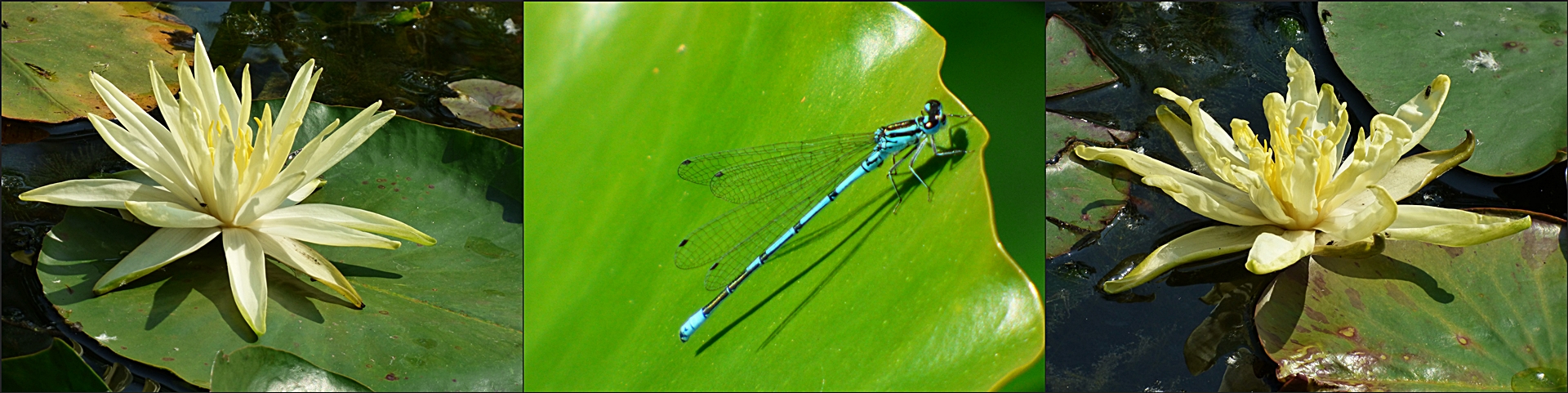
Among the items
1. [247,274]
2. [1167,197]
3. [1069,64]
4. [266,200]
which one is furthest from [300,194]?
[1167,197]

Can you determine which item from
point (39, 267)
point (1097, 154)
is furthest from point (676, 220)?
point (39, 267)

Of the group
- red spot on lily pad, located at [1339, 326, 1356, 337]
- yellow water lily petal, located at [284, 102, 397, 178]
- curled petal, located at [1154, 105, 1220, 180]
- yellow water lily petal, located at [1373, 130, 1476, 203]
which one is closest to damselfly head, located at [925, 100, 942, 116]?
curled petal, located at [1154, 105, 1220, 180]

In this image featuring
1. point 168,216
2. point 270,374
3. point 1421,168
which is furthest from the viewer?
point 1421,168

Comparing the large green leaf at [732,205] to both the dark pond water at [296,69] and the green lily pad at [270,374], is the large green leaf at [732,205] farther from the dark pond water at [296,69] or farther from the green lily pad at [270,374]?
the dark pond water at [296,69]

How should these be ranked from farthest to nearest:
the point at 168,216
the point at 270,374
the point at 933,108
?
the point at 933,108 → the point at 168,216 → the point at 270,374

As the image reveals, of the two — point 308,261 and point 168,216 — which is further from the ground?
point 168,216

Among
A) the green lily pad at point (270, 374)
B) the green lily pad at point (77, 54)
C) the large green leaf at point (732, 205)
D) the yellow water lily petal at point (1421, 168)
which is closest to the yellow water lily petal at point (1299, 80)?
the yellow water lily petal at point (1421, 168)

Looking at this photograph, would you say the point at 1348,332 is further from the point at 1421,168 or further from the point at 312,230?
the point at 312,230

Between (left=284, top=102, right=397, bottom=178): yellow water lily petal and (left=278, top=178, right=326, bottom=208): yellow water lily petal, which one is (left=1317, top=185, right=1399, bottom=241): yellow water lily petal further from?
(left=278, top=178, right=326, bottom=208): yellow water lily petal
